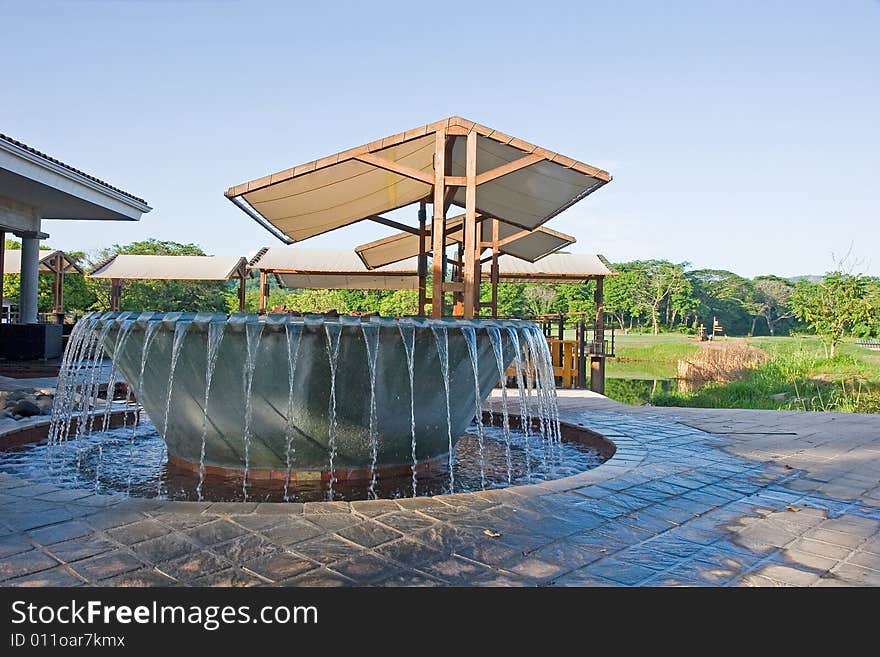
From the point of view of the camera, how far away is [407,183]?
7.40 meters

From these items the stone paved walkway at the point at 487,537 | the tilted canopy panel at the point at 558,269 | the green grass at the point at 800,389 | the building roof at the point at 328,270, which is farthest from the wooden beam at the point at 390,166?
the building roof at the point at 328,270

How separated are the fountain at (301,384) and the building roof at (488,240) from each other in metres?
6.53

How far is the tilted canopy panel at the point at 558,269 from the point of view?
14.2 meters

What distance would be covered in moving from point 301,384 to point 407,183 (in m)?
4.64

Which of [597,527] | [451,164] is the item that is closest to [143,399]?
[597,527]

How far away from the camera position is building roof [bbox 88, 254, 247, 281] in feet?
59.2

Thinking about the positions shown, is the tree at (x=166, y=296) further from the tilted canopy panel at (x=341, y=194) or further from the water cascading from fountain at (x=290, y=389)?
the water cascading from fountain at (x=290, y=389)

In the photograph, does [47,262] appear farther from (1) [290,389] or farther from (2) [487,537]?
(2) [487,537]

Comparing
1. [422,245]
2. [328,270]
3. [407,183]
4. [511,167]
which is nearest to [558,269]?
[328,270]

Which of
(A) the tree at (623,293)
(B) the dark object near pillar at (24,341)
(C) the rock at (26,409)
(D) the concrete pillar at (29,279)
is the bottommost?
(C) the rock at (26,409)

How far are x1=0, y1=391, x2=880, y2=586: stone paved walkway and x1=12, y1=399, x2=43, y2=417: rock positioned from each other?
274cm

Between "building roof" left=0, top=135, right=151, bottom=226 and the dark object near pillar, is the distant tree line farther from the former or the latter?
the dark object near pillar

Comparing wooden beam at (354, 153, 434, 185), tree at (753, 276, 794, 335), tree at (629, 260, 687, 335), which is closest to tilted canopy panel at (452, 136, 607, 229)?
wooden beam at (354, 153, 434, 185)
